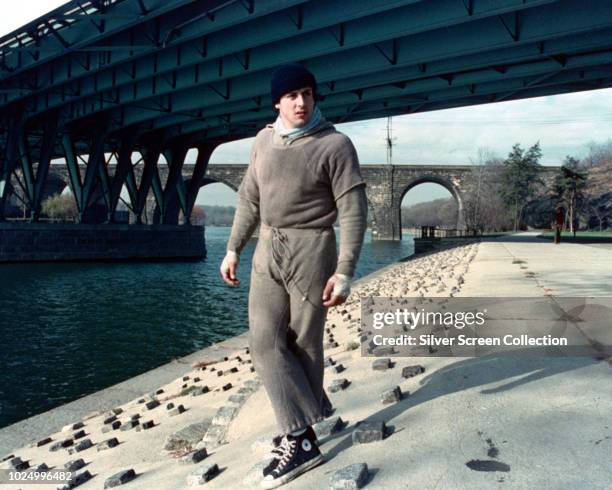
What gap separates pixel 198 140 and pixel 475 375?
3137cm

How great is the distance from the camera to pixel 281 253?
2756mm

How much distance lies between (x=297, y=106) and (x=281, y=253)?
0.71m

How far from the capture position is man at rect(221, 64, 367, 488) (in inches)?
106

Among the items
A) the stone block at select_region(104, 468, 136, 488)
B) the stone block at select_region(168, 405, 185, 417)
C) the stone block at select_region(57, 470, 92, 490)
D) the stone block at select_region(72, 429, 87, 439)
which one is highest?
the stone block at select_region(104, 468, 136, 488)

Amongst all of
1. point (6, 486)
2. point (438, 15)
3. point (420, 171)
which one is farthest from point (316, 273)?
point (420, 171)

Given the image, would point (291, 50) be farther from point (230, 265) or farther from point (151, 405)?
point (230, 265)

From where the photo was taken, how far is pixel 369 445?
2707 mm

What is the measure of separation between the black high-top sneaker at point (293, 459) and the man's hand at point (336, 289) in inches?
26.1

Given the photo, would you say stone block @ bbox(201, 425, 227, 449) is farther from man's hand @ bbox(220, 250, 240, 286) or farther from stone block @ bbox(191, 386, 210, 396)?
stone block @ bbox(191, 386, 210, 396)

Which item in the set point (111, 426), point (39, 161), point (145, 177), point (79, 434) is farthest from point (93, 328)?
point (145, 177)

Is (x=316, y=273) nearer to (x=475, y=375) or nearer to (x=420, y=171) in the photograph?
(x=475, y=375)

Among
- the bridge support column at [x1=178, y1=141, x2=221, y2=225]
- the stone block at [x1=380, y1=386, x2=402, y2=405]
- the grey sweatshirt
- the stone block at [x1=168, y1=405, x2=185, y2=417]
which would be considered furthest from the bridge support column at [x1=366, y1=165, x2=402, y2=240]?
the grey sweatshirt

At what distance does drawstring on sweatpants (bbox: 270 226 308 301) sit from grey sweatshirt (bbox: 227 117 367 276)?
0.07 meters

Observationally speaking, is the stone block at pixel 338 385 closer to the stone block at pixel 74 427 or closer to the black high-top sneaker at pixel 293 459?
the black high-top sneaker at pixel 293 459
